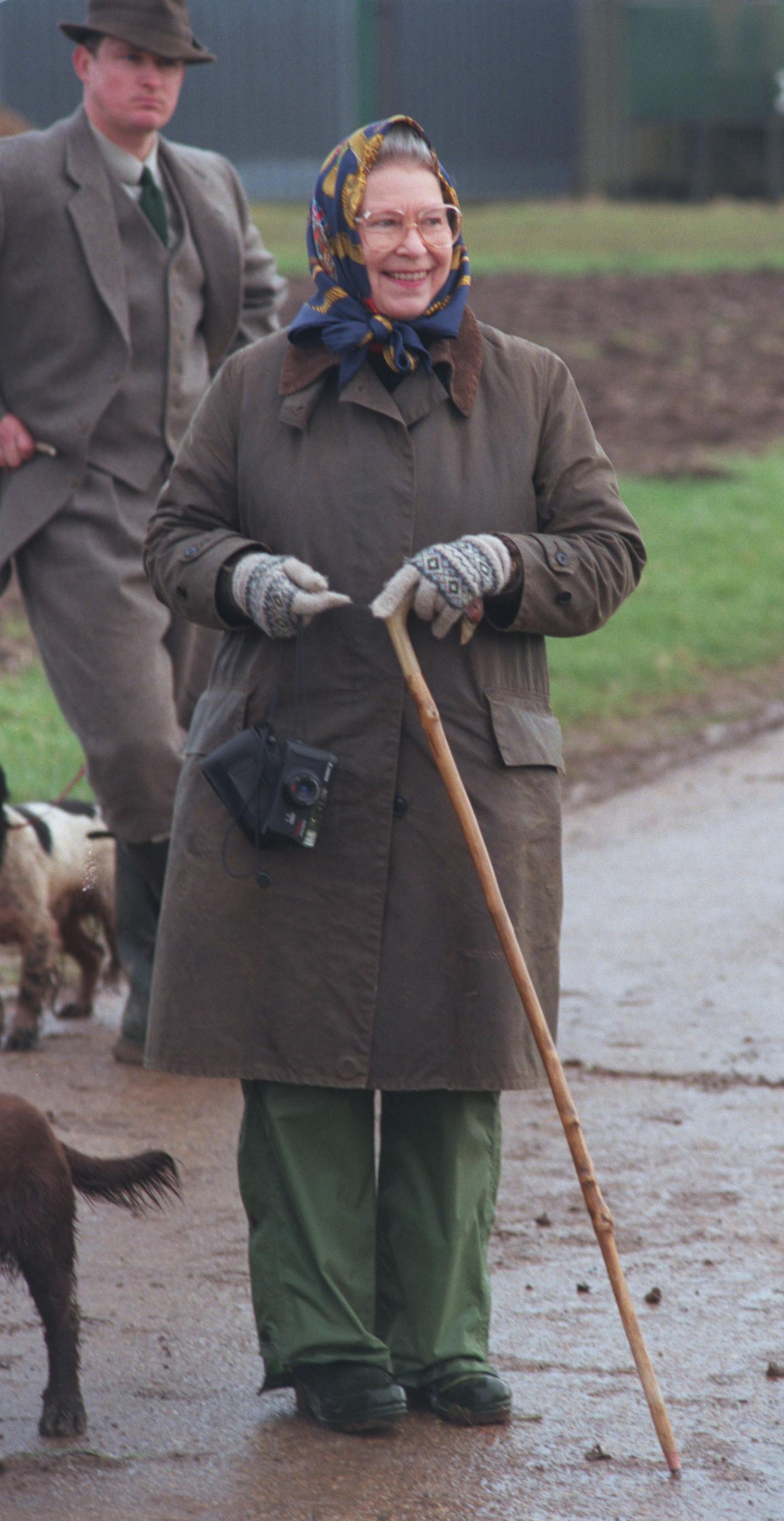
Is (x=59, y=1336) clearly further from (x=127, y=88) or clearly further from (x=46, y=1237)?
(x=127, y=88)

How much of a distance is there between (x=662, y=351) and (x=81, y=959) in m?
14.1

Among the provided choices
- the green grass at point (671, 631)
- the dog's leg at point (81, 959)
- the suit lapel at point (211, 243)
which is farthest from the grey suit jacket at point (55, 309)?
the green grass at point (671, 631)

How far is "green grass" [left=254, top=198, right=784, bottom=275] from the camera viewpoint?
85.3 feet

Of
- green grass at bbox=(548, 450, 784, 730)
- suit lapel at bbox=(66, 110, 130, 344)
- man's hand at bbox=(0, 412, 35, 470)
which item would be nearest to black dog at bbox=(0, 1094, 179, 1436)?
man's hand at bbox=(0, 412, 35, 470)

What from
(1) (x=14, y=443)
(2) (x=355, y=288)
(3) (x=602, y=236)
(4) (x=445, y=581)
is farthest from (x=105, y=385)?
(3) (x=602, y=236)

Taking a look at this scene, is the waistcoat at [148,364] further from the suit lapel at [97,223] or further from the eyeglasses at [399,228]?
the eyeglasses at [399,228]

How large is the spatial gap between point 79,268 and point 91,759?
1255 millimetres

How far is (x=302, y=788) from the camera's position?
336cm

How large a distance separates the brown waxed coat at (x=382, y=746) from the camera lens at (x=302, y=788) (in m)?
0.09

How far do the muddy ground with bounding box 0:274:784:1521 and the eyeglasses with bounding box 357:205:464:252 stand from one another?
1991 millimetres

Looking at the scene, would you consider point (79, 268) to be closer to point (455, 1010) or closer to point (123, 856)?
point (123, 856)

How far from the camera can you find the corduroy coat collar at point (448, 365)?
11.4 feet

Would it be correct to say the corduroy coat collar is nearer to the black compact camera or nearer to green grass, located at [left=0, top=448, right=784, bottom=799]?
the black compact camera

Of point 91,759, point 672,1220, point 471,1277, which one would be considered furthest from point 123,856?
point 471,1277
